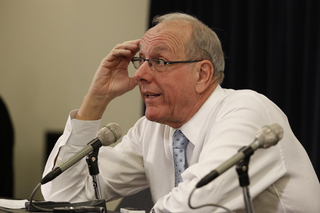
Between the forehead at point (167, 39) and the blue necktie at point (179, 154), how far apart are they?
38cm

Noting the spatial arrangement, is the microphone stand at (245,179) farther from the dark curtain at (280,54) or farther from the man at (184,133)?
the dark curtain at (280,54)

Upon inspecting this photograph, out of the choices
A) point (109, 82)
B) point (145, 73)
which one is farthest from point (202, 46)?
point (109, 82)

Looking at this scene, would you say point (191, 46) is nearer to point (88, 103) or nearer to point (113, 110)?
point (88, 103)

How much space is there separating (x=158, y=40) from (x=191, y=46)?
151 mm

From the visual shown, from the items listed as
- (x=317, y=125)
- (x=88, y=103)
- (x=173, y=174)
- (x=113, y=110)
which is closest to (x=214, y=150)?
(x=173, y=174)

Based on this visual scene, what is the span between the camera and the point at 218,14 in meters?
3.08

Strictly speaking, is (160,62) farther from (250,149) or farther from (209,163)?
(250,149)

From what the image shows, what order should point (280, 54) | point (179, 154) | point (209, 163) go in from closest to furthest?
point (209, 163) → point (179, 154) → point (280, 54)

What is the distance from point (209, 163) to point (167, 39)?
0.68 metres

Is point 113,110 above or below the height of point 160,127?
below

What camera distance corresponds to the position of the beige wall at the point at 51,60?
3920 mm

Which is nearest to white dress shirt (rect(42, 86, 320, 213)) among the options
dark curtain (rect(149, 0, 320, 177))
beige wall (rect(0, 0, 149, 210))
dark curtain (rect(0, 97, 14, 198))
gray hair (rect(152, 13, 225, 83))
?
gray hair (rect(152, 13, 225, 83))

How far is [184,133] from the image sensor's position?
5.67ft

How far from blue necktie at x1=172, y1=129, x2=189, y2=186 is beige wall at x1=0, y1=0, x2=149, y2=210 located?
2186 millimetres
